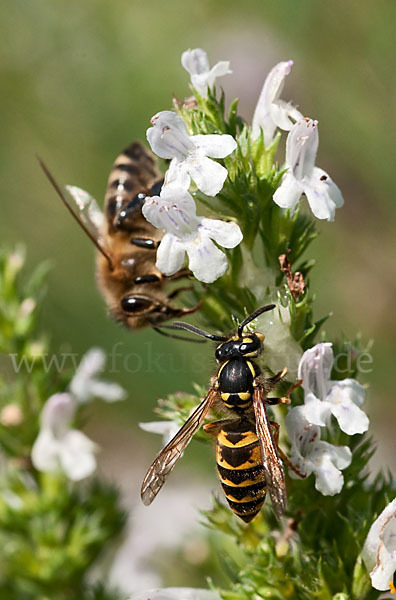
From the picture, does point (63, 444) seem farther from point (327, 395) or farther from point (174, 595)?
point (327, 395)

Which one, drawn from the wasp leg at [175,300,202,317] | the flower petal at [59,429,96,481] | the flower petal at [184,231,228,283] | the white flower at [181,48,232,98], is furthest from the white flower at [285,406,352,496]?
the flower petal at [59,429,96,481]

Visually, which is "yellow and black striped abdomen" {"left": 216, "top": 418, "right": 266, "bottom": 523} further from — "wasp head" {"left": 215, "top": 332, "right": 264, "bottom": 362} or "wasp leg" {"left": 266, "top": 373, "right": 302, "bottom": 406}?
"wasp head" {"left": 215, "top": 332, "right": 264, "bottom": 362}

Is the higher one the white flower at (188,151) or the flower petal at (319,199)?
the white flower at (188,151)

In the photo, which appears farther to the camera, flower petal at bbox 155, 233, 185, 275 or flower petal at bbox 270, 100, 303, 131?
flower petal at bbox 270, 100, 303, 131

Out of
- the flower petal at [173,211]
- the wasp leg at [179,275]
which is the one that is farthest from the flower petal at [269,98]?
the wasp leg at [179,275]

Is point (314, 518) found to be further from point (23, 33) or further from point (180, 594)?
point (23, 33)

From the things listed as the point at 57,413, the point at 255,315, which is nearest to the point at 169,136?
the point at 255,315

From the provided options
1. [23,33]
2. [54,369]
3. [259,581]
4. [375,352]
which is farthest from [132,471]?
[259,581]

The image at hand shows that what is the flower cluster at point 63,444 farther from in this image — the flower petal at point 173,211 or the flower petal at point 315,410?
the flower petal at point 315,410
